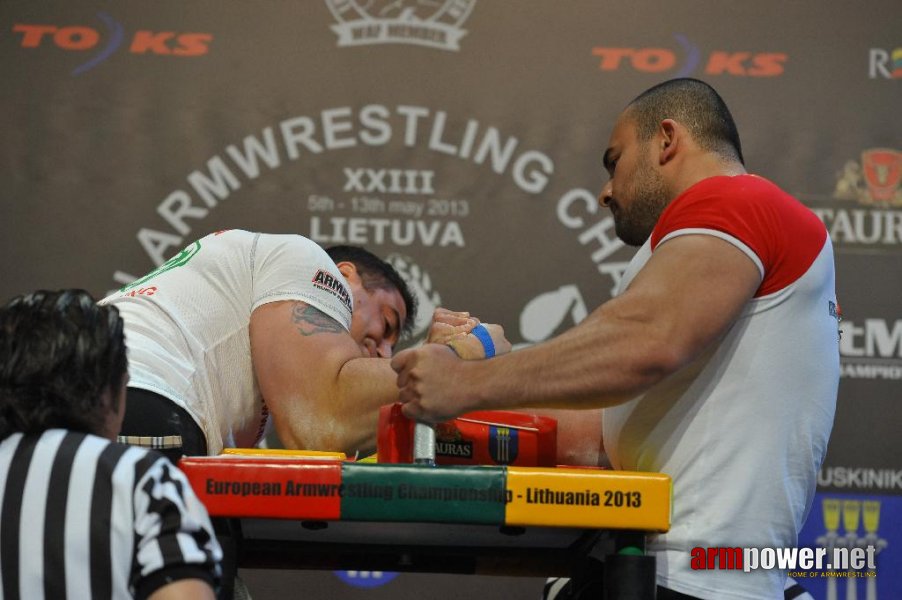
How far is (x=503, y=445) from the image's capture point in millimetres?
1702

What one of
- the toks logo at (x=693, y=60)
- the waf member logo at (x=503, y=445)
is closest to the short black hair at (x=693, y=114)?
the waf member logo at (x=503, y=445)

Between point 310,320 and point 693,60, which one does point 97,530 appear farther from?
point 693,60

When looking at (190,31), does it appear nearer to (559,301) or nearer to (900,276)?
(559,301)

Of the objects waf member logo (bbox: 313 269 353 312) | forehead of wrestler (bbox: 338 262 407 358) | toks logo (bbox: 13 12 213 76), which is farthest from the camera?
toks logo (bbox: 13 12 213 76)

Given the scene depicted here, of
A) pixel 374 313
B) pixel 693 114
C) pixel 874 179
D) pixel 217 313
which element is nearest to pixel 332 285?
pixel 217 313

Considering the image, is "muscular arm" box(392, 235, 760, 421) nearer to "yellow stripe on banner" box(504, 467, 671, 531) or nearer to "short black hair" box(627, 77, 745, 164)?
"yellow stripe on banner" box(504, 467, 671, 531)

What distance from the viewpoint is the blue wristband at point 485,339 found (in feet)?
6.40

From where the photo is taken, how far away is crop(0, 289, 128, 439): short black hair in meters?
1.24

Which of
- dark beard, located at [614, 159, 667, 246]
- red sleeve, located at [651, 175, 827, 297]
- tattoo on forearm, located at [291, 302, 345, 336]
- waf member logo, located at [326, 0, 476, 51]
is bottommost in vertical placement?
tattoo on forearm, located at [291, 302, 345, 336]

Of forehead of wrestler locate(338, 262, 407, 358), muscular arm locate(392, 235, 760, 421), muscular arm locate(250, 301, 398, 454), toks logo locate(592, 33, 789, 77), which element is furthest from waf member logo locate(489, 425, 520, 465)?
toks logo locate(592, 33, 789, 77)

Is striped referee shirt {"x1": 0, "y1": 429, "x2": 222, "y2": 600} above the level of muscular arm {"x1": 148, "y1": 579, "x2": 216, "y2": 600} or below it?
above

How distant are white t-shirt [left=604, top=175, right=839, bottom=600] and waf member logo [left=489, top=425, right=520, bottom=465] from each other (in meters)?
0.21

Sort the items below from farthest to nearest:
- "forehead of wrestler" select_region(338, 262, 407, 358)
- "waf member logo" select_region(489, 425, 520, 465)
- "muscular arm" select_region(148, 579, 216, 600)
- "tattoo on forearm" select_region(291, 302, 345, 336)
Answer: "forehead of wrestler" select_region(338, 262, 407, 358), "tattoo on forearm" select_region(291, 302, 345, 336), "waf member logo" select_region(489, 425, 520, 465), "muscular arm" select_region(148, 579, 216, 600)

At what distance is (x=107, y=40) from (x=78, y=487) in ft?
8.22
